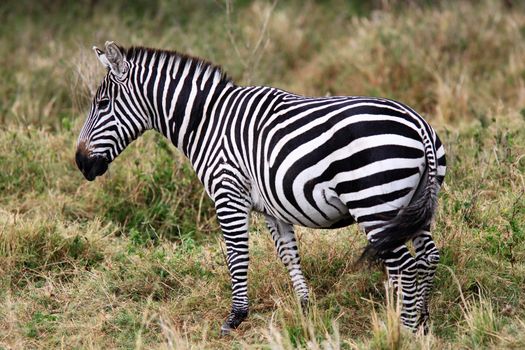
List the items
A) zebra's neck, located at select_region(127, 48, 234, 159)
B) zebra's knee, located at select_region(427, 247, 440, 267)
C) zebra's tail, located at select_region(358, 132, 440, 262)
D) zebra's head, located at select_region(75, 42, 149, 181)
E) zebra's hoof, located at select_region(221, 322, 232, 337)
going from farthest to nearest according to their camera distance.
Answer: zebra's head, located at select_region(75, 42, 149, 181), zebra's neck, located at select_region(127, 48, 234, 159), zebra's hoof, located at select_region(221, 322, 232, 337), zebra's knee, located at select_region(427, 247, 440, 267), zebra's tail, located at select_region(358, 132, 440, 262)

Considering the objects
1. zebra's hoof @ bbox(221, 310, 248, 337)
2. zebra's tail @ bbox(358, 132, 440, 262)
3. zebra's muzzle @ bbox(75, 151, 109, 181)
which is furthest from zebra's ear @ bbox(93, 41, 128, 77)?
zebra's tail @ bbox(358, 132, 440, 262)

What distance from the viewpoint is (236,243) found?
5.55 metres

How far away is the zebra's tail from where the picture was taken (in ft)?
15.2

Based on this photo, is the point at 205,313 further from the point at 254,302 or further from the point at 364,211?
the point at 364,211

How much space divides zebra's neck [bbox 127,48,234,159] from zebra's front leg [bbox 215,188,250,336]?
566 millimetres

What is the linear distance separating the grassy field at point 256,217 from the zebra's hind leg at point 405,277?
0.20m

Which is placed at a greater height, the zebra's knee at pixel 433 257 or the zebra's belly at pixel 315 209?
the zebra's belly at pixel 315 209

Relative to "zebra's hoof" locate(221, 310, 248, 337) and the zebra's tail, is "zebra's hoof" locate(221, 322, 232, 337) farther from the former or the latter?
the zebra's tail

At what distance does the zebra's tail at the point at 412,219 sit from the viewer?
4633 mm

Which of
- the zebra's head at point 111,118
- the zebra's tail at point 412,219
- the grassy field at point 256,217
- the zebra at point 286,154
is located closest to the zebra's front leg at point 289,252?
the zebra at point 286,154

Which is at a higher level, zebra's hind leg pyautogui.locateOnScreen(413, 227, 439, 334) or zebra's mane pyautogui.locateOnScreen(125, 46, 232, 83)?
zebra's mane pyautogui.locateOnScreen(125, 46, 232, 83)

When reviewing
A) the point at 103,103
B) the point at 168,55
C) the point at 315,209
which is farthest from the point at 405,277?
the point at 103,103

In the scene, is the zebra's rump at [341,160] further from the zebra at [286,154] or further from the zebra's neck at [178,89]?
the zebra's neck at [178,89]

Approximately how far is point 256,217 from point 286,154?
2.16 m
